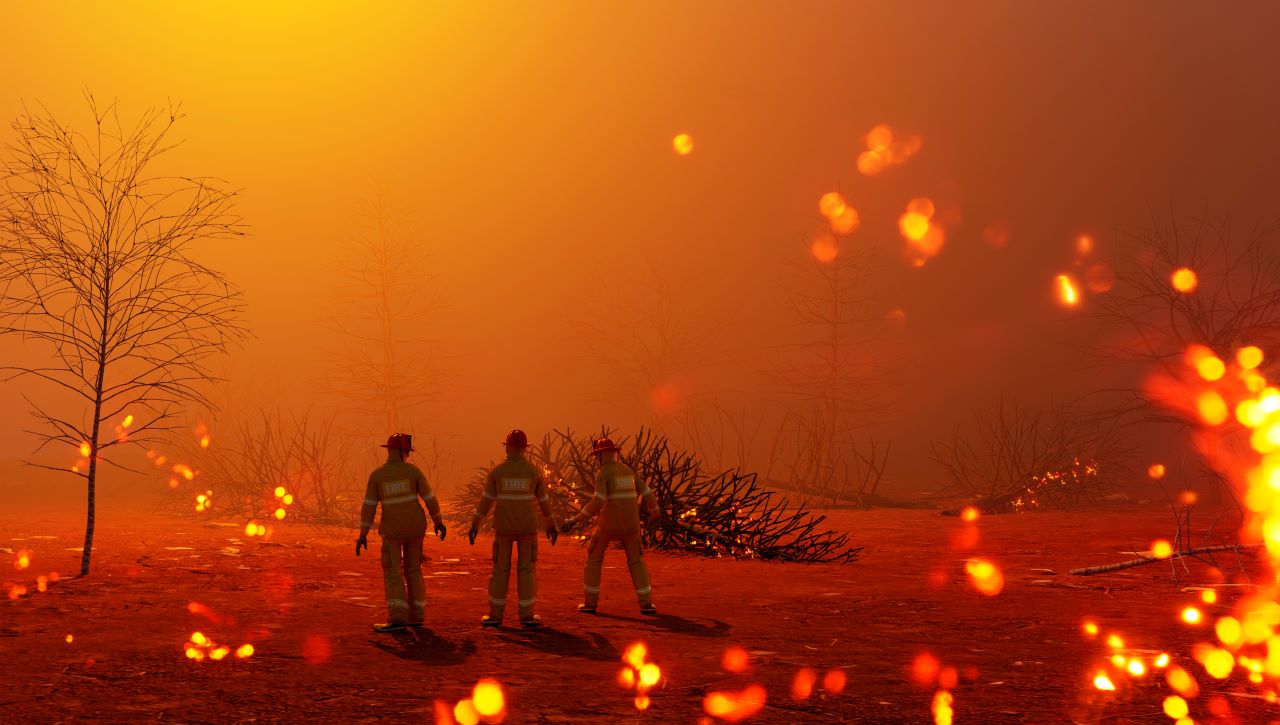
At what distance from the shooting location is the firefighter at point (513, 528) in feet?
30.2

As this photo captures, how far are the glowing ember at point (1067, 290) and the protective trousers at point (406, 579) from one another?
61048mm

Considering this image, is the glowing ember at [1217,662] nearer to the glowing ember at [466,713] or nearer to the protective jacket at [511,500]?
the glowing ember at [466,713]

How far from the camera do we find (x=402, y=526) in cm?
902

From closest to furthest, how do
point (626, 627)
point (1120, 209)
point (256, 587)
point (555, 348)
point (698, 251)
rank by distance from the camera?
point (626, 627)
point (256, 587)
point (1120, 209)
point (555, 348)
point (698, 251)

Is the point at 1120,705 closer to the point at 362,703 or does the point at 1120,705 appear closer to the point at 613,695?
the point at 613,695

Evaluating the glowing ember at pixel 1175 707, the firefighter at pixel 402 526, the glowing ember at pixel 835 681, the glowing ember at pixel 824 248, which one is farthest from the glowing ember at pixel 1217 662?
the glowing ember at pixel 824 248

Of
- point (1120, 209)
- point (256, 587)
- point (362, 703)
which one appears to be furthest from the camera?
point (1120, 209)

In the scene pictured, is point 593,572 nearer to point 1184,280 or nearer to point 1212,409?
point 1212,409

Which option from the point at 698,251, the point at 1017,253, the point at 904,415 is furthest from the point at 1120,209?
the point at 698,251

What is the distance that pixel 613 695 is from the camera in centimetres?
673

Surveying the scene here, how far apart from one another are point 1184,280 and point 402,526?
2403 cm

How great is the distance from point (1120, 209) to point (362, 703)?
70322 millimetres

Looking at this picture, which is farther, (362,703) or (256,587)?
(256,587)

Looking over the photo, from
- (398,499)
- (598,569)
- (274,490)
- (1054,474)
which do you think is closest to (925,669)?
(598,569)
